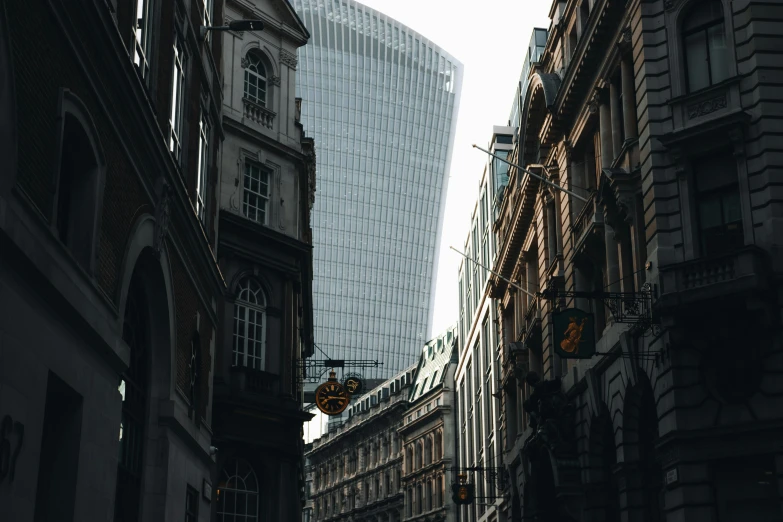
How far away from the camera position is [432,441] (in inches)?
3910

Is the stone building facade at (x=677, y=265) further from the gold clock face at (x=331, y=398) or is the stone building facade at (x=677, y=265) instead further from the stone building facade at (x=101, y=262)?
the stone building facade at (x=101, y=262)

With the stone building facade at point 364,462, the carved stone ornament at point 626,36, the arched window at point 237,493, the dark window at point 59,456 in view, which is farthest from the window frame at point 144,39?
the stone building facade at point 364,462

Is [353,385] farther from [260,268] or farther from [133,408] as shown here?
[133,408]

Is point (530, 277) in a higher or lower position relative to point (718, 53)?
higher

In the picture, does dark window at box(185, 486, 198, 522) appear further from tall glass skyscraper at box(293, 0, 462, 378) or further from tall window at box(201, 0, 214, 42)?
tall glass skyscraper at box(293, 0, 462, 378)

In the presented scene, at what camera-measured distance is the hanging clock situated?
4138 centimetres

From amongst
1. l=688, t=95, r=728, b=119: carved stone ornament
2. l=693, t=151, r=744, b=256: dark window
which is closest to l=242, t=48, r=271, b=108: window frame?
l=688, t=95, r=728, b=119: carved stone ornament

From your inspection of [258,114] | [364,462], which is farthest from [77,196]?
[364,462]

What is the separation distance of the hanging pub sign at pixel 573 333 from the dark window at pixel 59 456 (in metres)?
16.4

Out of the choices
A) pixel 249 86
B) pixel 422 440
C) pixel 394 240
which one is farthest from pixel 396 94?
pixel 249 86

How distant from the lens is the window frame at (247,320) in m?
38.3

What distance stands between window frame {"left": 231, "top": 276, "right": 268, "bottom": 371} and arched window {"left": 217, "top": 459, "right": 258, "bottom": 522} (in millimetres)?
3734

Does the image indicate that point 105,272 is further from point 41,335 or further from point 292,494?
point 292,494

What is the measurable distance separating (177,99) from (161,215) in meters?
4.80
